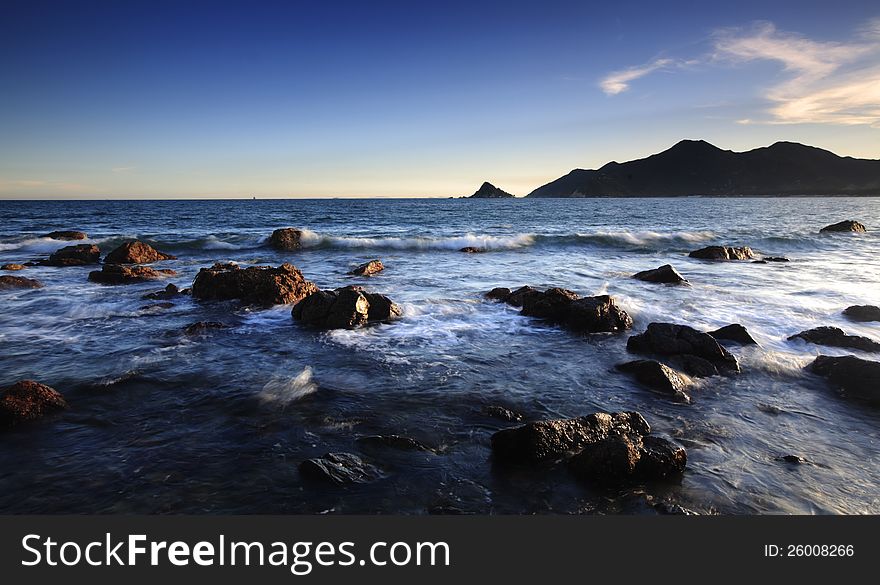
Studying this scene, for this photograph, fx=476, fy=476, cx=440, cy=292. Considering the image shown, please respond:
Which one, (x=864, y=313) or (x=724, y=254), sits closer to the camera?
(x=864, y=313)

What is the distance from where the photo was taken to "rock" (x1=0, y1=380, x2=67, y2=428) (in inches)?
231

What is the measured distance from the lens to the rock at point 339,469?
4.82 meters

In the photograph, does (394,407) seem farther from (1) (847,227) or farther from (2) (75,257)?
(1) (847,227)

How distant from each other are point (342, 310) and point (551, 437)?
22.4 feet

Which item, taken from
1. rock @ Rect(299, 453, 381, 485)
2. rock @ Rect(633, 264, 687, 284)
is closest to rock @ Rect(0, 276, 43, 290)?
rock @ Rect(299, 453, 381, 485)

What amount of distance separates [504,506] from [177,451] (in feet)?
12.0

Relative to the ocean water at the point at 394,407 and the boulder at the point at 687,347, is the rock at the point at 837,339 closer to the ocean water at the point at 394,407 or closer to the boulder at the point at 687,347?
the ocean water at the point at 394,407

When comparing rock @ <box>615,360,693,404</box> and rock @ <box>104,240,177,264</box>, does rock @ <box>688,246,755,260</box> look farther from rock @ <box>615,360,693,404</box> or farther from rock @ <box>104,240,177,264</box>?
rock @ <box>104,240,177,264</box>

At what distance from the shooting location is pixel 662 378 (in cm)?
739

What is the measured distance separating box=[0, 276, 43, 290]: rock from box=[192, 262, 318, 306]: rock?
20.7 ft

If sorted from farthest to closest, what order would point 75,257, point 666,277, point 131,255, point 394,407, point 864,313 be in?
point 75,257, point 131,255, point 666,277, point 864,313, point 394,407

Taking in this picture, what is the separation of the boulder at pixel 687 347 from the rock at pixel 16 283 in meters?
18.3

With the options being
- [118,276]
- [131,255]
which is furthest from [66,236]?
[118,276]

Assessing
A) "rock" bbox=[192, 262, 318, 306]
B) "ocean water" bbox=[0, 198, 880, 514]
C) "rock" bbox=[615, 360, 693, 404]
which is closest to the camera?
"ocean water" bbox=[0, 198, 880, 514]
